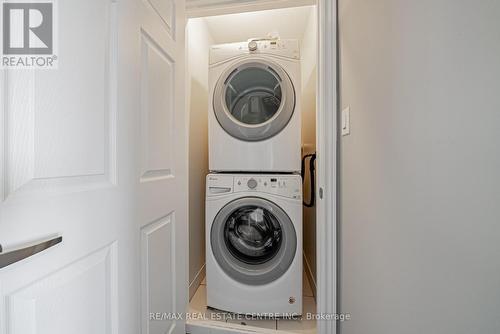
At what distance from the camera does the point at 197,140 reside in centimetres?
174

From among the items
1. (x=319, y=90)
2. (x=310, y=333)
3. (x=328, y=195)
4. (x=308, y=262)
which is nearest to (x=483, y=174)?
(x=328, y=195)

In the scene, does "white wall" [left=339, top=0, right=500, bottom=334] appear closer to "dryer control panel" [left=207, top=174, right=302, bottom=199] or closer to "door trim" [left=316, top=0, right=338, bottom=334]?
"door trim" [left=316, top=0, right=338, bottom=334]

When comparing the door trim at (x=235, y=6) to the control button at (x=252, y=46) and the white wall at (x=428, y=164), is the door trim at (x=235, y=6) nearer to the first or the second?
the control button at (x=252, y=46)

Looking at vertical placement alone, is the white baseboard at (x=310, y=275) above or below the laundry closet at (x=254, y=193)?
below

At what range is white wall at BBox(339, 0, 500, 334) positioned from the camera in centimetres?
32

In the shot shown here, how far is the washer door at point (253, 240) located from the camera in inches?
52.0

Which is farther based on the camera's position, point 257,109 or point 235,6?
point 257,109

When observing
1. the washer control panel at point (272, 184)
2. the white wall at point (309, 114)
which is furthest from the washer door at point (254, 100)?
the white wall at point (309, 114)

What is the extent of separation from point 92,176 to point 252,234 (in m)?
1.13

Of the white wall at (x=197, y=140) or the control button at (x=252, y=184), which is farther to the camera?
the white wall at (x=197, y=140)

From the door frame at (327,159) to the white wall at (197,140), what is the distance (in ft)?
3.06

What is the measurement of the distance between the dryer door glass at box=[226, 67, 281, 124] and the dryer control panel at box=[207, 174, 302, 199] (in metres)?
0.42

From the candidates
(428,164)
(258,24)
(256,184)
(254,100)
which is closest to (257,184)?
(256,184)

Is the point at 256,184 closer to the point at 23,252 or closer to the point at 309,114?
the point at 309,114
